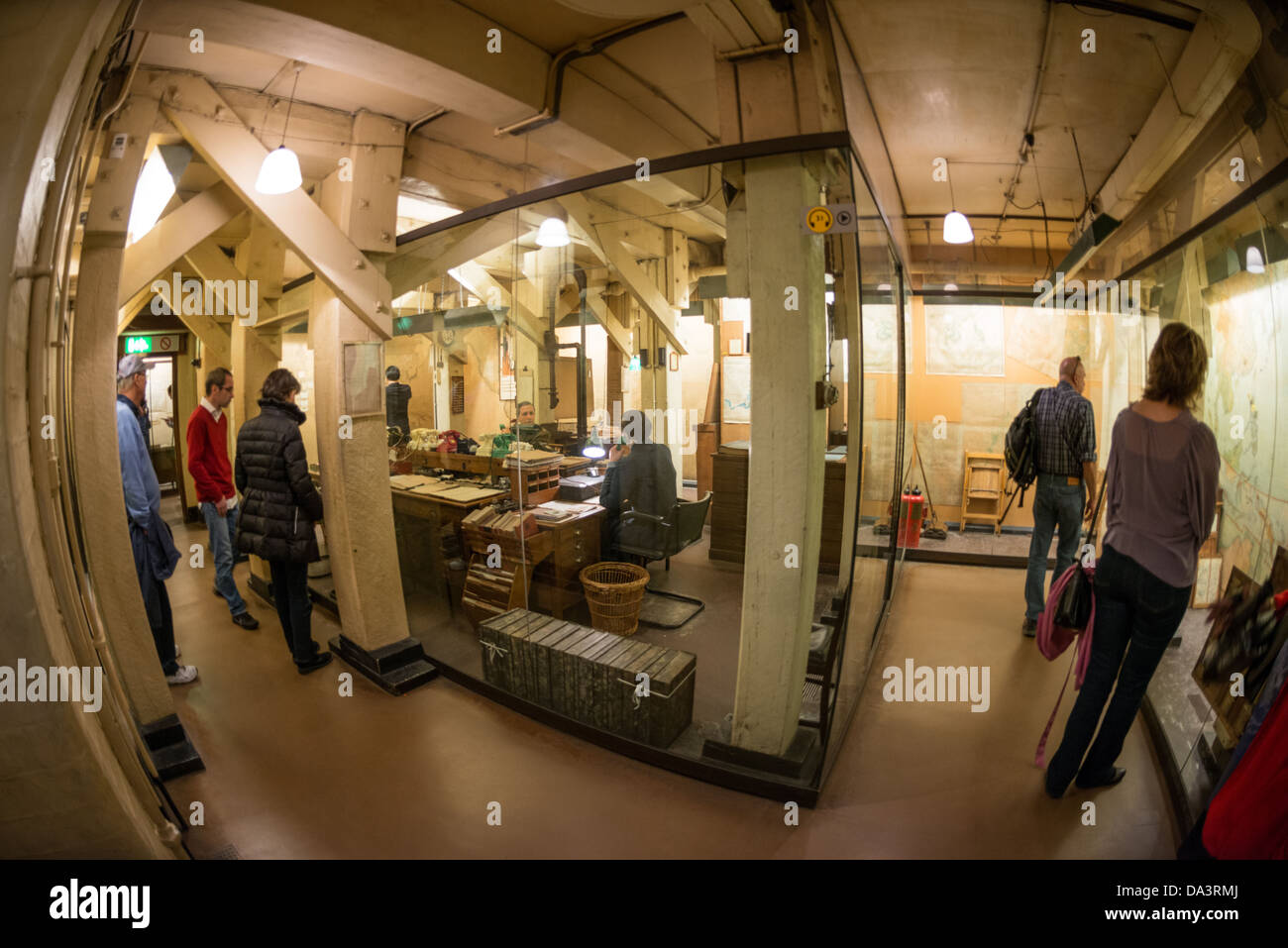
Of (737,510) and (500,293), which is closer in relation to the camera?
(500,293)

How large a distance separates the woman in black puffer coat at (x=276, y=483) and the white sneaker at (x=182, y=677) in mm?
887

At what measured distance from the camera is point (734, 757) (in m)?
2.59

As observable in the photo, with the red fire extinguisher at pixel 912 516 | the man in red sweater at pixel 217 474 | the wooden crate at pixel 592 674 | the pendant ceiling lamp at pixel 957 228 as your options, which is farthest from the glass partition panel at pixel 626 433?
the red fire extinguisher at pixel 912 516

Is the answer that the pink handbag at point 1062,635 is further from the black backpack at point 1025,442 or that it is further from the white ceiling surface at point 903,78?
the white ceiling surface at point 903,78

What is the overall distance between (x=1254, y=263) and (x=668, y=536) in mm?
3506

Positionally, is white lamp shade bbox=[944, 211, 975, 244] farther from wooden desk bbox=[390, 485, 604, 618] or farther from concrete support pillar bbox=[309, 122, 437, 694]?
concrete support pillar bbox=[309, 122, 437, 694]

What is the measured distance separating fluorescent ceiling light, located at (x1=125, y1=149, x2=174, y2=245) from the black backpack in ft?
20.5

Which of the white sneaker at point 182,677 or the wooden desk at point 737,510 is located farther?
the wooden desk at point 737,510

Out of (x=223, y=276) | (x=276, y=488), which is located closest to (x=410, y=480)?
(x=276, y=488)

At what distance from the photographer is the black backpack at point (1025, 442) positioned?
12.2 ft

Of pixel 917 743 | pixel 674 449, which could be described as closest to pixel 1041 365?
pixel 674 449

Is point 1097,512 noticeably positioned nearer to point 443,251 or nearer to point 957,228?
point 957,228

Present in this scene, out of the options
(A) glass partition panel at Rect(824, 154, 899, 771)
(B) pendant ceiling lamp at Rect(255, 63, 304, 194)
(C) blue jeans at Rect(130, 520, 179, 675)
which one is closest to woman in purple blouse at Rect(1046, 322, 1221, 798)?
(A) glass partition panel at Rect(824, 154, 899, 771)

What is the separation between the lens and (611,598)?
3850 mm
